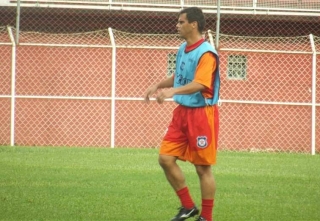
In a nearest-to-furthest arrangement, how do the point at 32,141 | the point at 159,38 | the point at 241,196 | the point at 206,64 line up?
the point at 206,64 → the point at 241,196 → the point at 32,141 → the point at 159,38

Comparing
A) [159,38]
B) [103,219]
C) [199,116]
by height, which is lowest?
[103,219]

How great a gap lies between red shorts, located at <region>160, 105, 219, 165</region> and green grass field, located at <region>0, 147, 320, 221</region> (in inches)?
28.2

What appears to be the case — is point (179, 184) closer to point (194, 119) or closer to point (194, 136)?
point (194, 136)

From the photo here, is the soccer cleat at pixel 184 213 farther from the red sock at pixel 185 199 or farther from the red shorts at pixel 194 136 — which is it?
the red shorts at pixel 194 136

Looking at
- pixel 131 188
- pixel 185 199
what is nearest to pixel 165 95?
pixel 185 199

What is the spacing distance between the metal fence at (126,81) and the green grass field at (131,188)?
5688mm

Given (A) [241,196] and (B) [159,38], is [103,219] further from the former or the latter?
(B) [159,38]

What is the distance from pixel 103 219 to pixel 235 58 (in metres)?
15.7

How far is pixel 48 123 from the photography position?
78.2ft

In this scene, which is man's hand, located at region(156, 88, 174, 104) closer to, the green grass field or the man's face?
the man's face

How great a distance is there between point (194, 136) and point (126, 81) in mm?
15958

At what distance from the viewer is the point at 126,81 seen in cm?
2486

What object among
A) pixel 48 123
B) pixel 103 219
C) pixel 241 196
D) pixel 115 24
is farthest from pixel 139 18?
pixel 103 219

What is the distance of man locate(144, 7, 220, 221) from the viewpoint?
8.94 meters
